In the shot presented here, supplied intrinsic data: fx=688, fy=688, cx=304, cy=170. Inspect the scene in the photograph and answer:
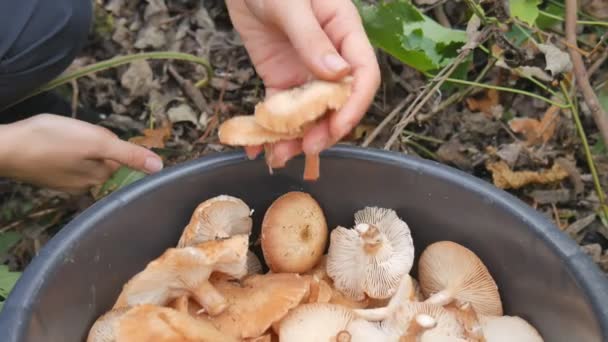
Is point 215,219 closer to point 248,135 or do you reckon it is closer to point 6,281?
point 248,135

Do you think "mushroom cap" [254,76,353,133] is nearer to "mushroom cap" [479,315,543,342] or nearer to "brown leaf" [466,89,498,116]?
"mushroom cap" [479,315,543,342]

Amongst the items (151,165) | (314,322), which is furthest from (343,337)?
(151,165)

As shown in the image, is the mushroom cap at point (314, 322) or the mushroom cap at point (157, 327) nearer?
the mushroom cap at point (157, 327)

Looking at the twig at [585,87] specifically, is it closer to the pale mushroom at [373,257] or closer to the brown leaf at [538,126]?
the brown leaf at [538,126]

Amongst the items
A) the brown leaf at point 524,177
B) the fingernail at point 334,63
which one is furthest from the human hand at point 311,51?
the brown leaf at point 524,177

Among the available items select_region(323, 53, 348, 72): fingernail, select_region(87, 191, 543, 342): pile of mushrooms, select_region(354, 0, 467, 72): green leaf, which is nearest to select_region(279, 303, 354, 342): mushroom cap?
select_region(87, 191, 543, 342): pile of mushrooms

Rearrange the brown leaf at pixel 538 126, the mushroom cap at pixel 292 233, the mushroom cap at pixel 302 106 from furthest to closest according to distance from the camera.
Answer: the brown leaf at pixel 538 126 < the mushroom cap at pixel 292 233 < the mushroom cap at pixel 302 106

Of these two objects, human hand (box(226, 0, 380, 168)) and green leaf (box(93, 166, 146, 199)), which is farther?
green leaf (box(93, 166, 146, 199))
